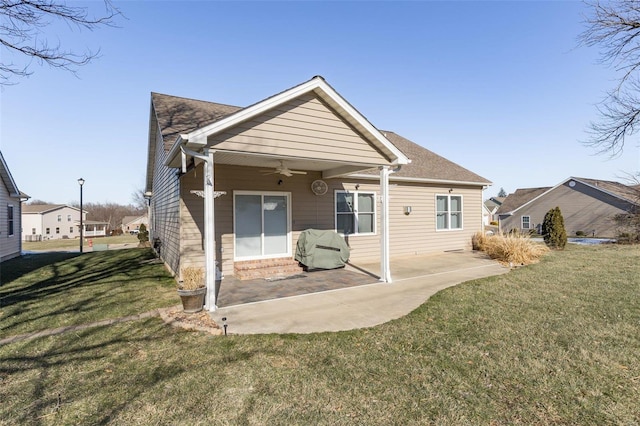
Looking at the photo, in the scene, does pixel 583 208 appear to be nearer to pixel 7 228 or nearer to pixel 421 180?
pixel 421 180

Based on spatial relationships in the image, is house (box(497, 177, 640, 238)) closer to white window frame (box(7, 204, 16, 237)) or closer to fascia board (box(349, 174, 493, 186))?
fascia board (box(349, 174, 493, 186))

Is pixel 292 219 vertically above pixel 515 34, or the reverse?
pixel 515 34

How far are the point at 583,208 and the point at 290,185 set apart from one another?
29432mm

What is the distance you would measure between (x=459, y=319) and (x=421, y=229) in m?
7.83

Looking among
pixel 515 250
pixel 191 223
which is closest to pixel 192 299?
pixel 191 223

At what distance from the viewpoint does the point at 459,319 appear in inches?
188

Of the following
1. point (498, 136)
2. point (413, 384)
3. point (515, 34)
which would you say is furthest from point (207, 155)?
point (498, 136)

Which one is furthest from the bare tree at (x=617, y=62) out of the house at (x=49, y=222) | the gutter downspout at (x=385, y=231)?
the house at (x=49, y=222)

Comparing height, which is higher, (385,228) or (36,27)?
(36,27)

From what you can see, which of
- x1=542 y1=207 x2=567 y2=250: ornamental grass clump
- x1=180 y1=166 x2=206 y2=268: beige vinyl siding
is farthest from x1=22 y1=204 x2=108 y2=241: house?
x1=542 y1=207 x2=567 y2=250: ornamental grass clump

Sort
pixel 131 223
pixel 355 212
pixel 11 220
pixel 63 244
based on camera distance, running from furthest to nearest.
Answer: pixel 131 223 < pixel 63 244 < pixel 11 220 < pixel 355 212

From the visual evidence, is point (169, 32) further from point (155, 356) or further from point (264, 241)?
point (155, 356)

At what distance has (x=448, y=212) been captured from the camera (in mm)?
13023

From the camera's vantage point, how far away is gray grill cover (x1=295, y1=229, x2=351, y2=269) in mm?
8562
